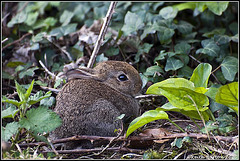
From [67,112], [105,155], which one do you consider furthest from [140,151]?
[67,112]

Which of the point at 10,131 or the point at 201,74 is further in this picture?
the point at 201,74

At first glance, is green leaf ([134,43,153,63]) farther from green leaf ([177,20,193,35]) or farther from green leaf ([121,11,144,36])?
green leaf ([177,20,193,35])

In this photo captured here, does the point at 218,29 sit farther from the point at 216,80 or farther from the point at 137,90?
the point at 137,90

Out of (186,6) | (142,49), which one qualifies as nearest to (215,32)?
(186,6)

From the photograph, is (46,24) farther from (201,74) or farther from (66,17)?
(201,74)

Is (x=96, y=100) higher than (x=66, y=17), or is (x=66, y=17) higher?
(x=66, y=17)

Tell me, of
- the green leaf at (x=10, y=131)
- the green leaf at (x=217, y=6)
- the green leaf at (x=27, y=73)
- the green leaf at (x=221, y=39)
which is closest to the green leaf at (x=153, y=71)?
the green leaf at (x=221, y=39)
